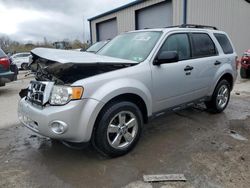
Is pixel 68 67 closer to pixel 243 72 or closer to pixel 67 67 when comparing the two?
pixel 67 67

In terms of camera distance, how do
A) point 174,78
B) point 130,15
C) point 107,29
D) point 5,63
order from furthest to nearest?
point 107,29 → point 130,15 → point 5,63 → point 174,78

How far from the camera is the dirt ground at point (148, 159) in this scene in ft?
9.63

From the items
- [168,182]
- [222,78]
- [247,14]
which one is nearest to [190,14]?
[247,14]

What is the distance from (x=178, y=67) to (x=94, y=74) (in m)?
1.60

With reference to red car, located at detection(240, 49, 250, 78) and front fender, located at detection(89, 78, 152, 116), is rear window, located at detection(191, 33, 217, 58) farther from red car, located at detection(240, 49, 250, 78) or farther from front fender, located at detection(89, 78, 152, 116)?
red car, located at detection(240, 49, 250, 78)

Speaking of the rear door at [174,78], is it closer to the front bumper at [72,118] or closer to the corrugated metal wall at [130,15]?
the front bumper at [72,118]

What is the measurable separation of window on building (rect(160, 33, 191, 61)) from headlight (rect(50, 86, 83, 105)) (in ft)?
5.69

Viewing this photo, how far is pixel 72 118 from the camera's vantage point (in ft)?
9.64

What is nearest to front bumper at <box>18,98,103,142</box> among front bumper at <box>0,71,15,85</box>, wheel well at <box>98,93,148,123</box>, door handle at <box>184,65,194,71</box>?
wheel well at <box>98,93,148,123</box>

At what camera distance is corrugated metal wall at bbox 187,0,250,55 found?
13117 millimetres

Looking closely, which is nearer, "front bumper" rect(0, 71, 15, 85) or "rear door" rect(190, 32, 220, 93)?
"rear door" rect(190, 32, 220, 93)

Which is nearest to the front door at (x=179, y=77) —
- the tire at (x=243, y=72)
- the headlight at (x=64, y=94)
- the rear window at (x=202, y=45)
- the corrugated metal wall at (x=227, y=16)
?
the rear window at (x=202, y=45)

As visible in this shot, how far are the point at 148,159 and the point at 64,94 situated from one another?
146 cm

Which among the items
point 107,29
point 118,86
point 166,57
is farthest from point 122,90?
point 107,29
